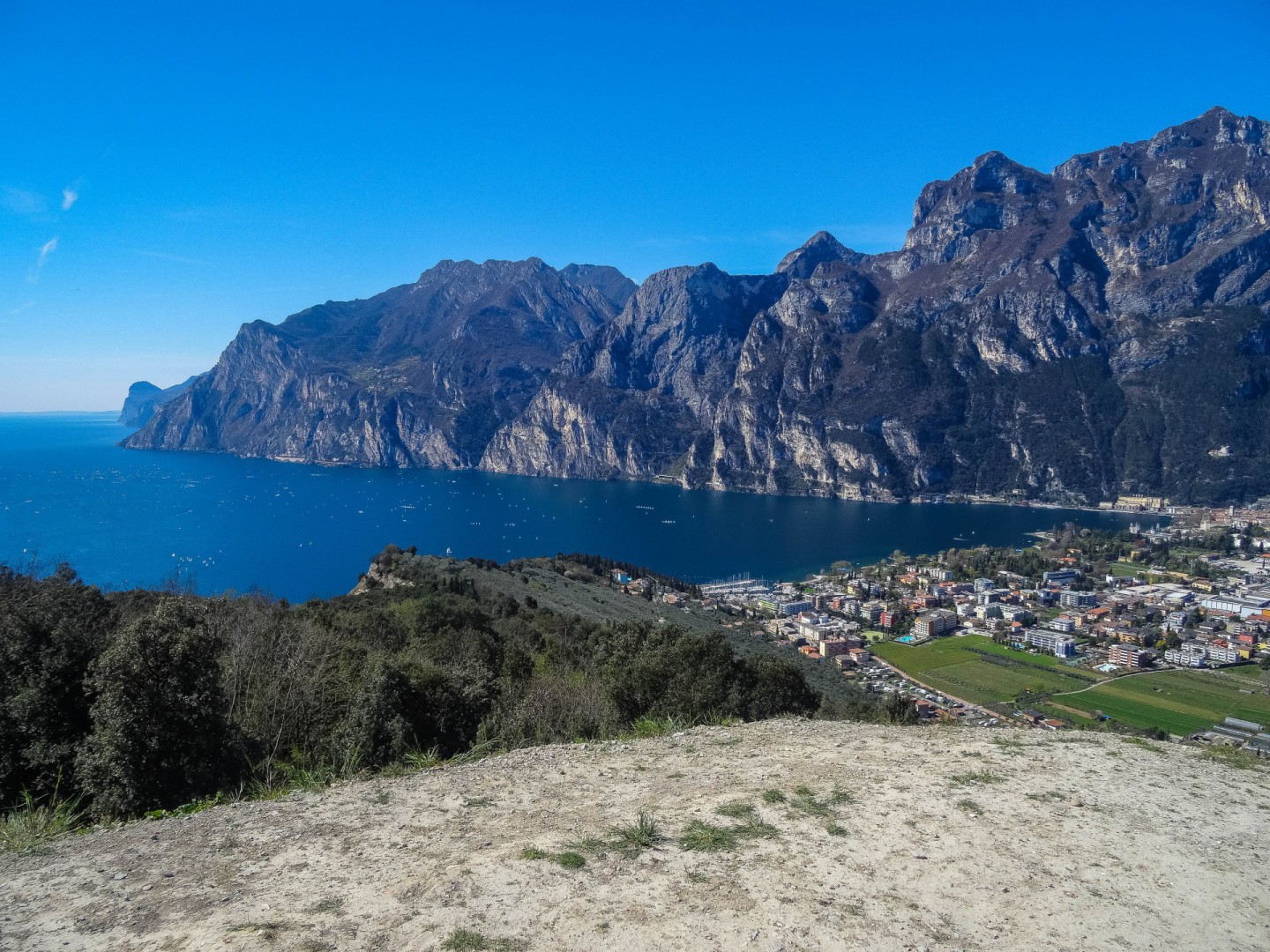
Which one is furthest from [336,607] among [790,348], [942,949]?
[790,348]

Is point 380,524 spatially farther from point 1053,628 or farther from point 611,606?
point 1053,628

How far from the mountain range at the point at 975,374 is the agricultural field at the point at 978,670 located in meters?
90.7

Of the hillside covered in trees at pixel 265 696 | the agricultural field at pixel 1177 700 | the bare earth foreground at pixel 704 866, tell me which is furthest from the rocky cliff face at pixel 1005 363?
the bare earth foreground at pixel 704 866

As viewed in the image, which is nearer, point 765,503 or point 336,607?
point 336,607

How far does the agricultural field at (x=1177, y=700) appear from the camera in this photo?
1184 inches

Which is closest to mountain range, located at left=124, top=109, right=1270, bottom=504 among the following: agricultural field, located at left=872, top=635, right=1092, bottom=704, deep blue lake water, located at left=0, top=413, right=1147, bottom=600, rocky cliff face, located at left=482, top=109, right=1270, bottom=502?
rocky cliff face, located at left=482, top=109, right=1270, bottom=502

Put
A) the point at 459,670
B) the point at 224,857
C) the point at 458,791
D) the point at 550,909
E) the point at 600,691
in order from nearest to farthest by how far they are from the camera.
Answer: the point at 550,909, the point at 224,857, the point at 458,791, the point at 459,670, the point at 600,691

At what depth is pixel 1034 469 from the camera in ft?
422

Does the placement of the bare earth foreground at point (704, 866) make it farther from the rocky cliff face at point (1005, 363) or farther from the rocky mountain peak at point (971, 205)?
the rocky mountain peak at point (971, 205)

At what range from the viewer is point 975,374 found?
148875 mm

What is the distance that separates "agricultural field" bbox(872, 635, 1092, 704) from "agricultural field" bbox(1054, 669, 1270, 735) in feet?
5.66

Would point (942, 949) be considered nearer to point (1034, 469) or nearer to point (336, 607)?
point (336, 607)

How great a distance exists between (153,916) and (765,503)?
399ft

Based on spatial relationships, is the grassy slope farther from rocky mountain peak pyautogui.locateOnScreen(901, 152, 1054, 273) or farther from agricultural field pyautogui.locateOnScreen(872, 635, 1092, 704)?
rocky mountain peak pyautogui.locateOnScreen(901, 152, 1054, 273)
